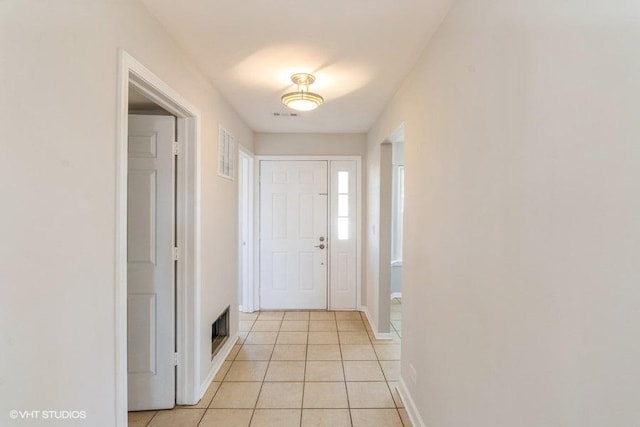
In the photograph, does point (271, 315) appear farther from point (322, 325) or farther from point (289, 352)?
point (289, 352)

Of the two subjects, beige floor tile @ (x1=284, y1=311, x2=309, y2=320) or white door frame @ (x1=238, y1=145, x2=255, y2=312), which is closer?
beige floor tile @ (x1=284, y1=311, x2=309, y2=320)

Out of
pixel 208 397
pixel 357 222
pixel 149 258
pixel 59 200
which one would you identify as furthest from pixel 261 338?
pixel 59 200

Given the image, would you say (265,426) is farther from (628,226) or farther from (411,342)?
(628,226)

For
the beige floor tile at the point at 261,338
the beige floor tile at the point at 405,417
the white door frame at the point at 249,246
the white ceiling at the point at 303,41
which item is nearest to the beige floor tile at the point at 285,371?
the beige floor tile at the point at 261,338

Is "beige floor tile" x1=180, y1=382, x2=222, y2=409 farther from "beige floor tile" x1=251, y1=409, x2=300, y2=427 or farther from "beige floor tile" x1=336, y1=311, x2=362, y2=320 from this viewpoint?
"beige floor tile" x1=336, y1=311, x2=362, y2=320

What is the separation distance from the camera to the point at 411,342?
7.39ft

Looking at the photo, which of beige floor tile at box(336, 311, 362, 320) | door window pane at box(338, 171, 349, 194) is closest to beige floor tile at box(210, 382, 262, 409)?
beige floor tile at box(336, 311, 362, 320)

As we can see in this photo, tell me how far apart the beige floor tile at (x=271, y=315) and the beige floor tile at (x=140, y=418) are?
6.44 feet

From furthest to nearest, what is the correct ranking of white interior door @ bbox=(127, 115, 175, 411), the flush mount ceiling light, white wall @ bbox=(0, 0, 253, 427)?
1. the flush mount ceiling light
2. white interior door @ bbox=(127, 115, 175, 411)
3. white wall @ bbox=(0, 0, 253, 427)

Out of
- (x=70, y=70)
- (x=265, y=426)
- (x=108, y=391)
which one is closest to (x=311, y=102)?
(x=70, y=70)

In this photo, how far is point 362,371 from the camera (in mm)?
2816

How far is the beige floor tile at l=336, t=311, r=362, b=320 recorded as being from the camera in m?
4.16

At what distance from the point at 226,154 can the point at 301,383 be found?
2122 mm

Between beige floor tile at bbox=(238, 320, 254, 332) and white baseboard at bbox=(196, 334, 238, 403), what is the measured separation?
0.99 ft
